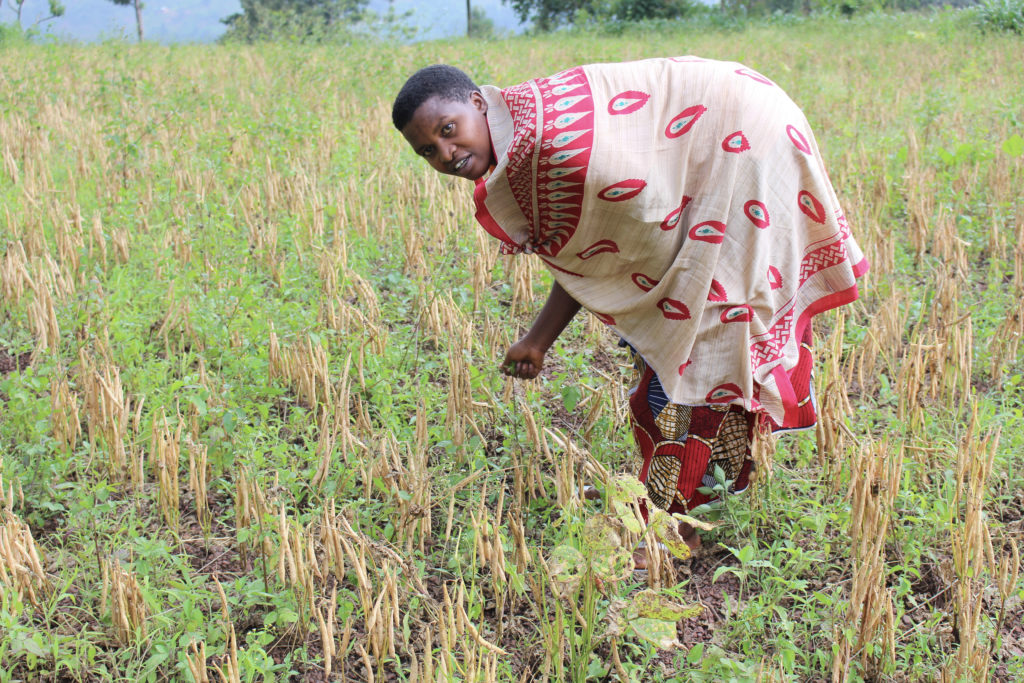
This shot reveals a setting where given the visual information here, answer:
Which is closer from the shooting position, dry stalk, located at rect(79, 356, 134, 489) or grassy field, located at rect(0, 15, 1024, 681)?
grassy field, located at rect(0, 15, 1024, 681)

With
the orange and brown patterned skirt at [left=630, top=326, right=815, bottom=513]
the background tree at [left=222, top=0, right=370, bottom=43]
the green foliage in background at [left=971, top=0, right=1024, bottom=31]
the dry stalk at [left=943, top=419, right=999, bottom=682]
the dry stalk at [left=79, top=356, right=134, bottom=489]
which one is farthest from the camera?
the green foliage in background at [left=971, top=0, right=1024, bottom=31]

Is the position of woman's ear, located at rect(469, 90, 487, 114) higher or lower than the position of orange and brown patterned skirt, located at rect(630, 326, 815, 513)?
higher

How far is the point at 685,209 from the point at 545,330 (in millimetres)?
575

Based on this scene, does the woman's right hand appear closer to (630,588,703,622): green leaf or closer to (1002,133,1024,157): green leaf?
(630,588,703,622): green leaf

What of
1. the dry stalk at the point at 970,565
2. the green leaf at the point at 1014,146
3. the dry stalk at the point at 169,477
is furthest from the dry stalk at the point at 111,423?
the green leaf at the point at 1014,146

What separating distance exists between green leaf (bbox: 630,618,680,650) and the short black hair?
1277 millimetres

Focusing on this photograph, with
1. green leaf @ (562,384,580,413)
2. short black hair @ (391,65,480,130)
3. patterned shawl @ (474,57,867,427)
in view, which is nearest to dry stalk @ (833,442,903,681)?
patterned shawl @ (474,57,867,427)

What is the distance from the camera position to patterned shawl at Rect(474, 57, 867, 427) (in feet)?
6.74

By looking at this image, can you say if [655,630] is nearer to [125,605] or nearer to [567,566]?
[567,566]

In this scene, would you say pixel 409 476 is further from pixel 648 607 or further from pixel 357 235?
pixel 357 235

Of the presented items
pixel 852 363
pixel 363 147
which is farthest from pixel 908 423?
pixel 363 147

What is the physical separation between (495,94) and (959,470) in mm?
1728

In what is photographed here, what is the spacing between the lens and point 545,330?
2506 mm

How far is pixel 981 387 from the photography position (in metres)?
3.46
